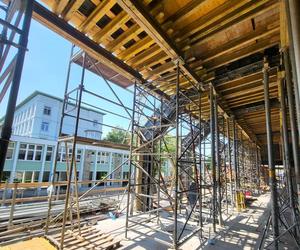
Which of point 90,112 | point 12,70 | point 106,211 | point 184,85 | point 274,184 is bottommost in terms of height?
point 106,211

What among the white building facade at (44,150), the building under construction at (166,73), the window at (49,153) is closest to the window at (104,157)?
the white building facade at (44,150)

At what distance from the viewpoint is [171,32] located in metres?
4.76

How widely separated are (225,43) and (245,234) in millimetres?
6329

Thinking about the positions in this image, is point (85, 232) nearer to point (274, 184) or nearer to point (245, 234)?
point (245, 234)

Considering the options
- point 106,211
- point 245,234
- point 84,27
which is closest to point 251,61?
point 84,27

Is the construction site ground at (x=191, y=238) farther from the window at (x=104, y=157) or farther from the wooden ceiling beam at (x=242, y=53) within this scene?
the window at (x=104, y=157)

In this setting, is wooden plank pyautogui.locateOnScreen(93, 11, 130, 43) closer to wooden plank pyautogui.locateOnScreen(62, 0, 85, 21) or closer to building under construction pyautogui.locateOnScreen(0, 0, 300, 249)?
building under construction pyautogui.locateOnScreen(0, 0, 300, 249)

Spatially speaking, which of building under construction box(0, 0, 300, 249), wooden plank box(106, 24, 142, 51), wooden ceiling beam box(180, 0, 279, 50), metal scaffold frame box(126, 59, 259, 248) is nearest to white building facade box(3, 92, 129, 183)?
metal scaffold frame box(126, 59, 259, 248)

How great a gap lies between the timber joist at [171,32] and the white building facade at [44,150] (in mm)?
12037

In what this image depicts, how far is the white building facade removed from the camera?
18000 millimetres

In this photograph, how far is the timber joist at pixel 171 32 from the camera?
13.3ft

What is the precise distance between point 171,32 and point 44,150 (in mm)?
20167

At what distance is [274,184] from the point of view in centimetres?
507

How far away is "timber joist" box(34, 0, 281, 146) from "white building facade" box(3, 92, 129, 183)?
474 inches
